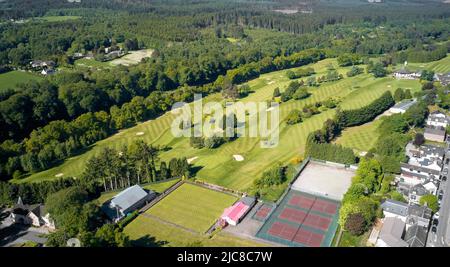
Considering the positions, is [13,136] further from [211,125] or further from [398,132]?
[398,132]

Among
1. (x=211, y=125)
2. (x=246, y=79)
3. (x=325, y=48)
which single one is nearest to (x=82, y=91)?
(x=211, y=125)

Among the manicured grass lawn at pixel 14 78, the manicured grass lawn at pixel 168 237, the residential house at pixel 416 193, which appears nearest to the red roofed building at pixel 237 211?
the manicured grass lawn at pixel 168 237

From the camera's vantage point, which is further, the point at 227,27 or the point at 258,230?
the point at 227,27

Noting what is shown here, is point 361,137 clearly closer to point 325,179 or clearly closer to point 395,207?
point 325,179

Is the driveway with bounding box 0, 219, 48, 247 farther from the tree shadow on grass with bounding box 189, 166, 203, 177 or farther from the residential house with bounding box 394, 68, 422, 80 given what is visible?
the residential house with bounding box 394, 68, 422, 80

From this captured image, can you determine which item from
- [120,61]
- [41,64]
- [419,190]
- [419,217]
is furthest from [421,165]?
[41,64]

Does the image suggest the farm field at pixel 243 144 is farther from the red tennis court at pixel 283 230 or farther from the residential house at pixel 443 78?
the red tennis court at pixel 283 230

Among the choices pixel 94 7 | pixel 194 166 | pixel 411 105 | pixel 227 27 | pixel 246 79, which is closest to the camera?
pixel 194 166
